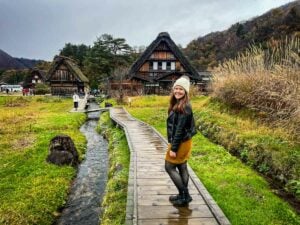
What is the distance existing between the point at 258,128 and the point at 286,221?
4.76 metres

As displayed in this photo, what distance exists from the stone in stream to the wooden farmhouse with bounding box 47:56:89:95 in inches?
1441

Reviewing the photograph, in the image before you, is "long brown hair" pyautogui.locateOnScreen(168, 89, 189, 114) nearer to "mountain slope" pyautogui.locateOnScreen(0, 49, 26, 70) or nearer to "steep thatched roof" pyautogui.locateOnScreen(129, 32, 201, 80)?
"steep thatched roof" pyautogui.locateOnScreen(129, 32, 201, 80)

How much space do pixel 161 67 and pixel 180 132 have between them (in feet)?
104

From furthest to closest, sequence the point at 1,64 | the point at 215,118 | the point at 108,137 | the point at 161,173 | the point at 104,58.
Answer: the point at 1,64
the point at 104,58
the point at 108,137
the point at 215,118
the point at 161,173

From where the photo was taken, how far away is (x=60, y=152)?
9852mm

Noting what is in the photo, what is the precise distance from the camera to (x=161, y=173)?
22.5 feet

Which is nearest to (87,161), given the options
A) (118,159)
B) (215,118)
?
(118,159)

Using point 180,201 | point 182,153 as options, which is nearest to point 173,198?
point 180,201

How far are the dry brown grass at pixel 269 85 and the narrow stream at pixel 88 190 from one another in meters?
5.04

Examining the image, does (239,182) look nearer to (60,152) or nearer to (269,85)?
(269,85)

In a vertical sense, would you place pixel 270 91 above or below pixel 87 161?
Answer: above

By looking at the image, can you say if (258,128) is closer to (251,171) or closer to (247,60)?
(251,171)

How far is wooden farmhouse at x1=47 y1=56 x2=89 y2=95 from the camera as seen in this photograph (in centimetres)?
4484

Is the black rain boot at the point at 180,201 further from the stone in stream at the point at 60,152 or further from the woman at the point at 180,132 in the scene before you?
the stone in stream at the point at 60,152
